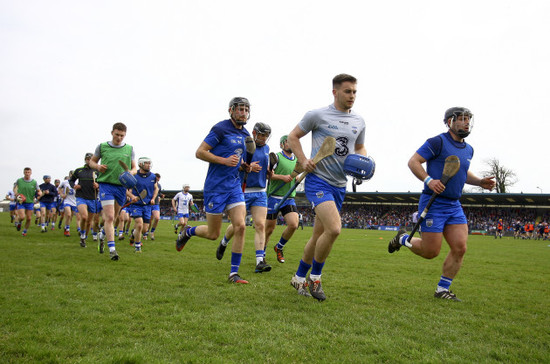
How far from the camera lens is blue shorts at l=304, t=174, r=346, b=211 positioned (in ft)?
16.3

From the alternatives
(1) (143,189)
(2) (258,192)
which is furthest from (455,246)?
(1) (143,189)

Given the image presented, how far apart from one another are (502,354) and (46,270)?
623cm

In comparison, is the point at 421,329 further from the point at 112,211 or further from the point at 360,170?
the point at 112,211

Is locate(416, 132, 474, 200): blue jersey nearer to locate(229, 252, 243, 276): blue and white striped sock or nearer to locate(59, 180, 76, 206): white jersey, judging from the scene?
locate(229, 252, 243, 276): blue and white striped sock

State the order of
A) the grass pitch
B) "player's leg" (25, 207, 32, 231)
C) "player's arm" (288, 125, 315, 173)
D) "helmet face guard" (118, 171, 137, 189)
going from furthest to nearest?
"player's leg" (25, 207, 32, 231) → "helmet face guard" (118, 171, 137, 189) → "player's arm" (288, 125, 315, 173) → the grass pitch

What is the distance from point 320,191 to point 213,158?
169cm

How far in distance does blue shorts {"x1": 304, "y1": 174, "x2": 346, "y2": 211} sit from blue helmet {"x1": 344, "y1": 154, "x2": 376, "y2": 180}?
0.35 meters

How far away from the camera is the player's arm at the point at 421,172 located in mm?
5133

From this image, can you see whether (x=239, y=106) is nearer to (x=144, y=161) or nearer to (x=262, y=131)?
(x=262, y=131)

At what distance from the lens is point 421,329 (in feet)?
12.1

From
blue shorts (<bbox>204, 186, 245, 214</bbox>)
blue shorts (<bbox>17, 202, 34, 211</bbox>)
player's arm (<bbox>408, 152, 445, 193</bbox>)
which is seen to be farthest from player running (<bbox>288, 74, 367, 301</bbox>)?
blue shorts (<bbox>17, 202, 34, 211</bbox>)

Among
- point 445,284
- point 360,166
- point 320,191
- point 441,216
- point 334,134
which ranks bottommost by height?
point 445,284

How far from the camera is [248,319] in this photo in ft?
12.3

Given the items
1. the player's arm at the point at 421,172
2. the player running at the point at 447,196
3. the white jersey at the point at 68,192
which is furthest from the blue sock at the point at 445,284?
the white jersey at the point at 68,192
